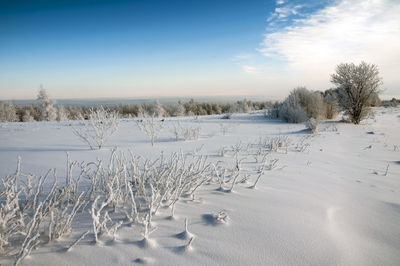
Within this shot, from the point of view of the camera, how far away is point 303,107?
10.8 m

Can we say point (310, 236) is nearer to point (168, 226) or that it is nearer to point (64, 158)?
point (168, 226)

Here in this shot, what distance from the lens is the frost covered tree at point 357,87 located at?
9.29 meters

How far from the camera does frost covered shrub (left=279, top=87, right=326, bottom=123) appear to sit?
396 inches

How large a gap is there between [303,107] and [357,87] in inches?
89.9

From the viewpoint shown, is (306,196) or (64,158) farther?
(64,158)

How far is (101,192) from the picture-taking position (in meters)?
2.01

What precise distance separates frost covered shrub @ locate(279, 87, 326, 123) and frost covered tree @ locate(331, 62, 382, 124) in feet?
3.45

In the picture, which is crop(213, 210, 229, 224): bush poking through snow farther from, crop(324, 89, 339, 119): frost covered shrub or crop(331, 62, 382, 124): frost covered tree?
crop(324, 89, 339, 119): frost covered shrub

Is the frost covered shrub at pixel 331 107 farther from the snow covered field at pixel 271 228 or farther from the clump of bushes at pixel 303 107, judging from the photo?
the snow covered field at pixel 271 228

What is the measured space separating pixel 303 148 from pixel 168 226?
404 cm

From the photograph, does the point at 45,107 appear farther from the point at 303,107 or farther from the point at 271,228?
the point at 271,228

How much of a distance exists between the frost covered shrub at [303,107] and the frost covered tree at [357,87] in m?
1.05

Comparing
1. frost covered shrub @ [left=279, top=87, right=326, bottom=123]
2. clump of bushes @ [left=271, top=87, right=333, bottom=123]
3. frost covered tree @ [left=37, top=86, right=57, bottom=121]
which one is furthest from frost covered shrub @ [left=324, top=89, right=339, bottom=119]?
frost covered tree @ [left=37, top=86, right=57, bottom=121]

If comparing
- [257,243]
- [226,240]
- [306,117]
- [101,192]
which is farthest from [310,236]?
[306,117]
